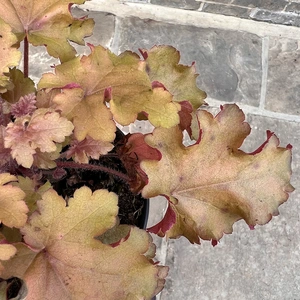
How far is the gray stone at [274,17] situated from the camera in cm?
139

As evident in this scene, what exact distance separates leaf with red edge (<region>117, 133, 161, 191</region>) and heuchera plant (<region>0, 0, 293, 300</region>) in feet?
0.04

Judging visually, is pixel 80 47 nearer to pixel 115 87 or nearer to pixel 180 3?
pixel 180 3

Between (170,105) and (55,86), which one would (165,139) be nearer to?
(170,105)

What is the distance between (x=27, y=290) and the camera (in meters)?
0.60

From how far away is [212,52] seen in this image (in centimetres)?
137

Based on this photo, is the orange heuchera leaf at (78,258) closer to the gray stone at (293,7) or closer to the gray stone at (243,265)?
the gray stone at (243,265)

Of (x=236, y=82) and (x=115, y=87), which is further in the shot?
(x=236, y=82)

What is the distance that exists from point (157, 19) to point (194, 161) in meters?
0.81

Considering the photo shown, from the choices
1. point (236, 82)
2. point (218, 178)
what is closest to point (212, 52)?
point (236, 82)

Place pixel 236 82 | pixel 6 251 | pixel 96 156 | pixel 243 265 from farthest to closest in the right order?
1. pixel 236 82
2. pixel 243 265
3. pixel 96 156
4. pixel 6 251

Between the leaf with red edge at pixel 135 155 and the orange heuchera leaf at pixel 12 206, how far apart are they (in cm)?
19

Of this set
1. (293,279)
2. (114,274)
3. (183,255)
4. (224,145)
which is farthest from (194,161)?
(293,279)

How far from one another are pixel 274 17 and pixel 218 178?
2.97 feet

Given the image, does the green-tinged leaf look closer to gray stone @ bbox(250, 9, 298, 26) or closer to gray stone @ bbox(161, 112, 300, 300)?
gray stone @ bbox(161, 112, 300, 300)
